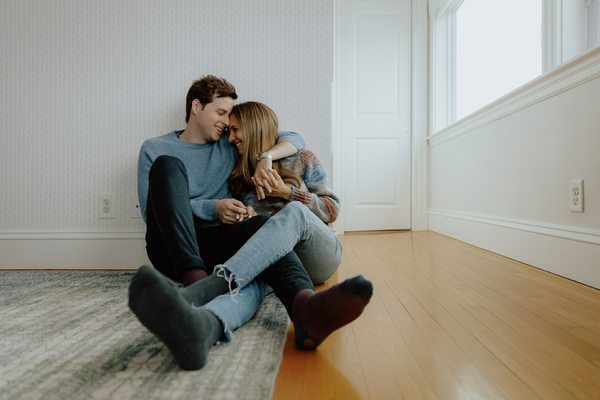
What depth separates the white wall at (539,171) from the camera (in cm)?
157

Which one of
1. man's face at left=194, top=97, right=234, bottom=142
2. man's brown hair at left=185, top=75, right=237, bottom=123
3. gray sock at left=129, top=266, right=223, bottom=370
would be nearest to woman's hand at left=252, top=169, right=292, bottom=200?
man's face at left=194, top=97, right=234, bottom=142

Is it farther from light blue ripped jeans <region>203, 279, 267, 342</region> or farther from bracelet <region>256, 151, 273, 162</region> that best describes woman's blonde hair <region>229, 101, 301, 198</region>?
light blue ripped jeans <region>203, 279, 267, 342</region>

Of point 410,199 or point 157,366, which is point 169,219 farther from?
point 410,199

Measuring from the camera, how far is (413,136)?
3.90 m

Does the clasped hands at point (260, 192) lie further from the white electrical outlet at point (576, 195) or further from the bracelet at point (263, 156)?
the white electrical outlet at point (576, 195)

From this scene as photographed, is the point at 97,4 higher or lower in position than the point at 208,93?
higher

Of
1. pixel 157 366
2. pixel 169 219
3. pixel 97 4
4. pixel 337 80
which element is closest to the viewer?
pixel 157 366

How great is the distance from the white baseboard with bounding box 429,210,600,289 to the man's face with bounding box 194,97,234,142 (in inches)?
55.2

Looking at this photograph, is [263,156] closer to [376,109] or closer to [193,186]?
[193,186]

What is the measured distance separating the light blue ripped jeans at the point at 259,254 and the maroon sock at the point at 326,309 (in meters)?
0.13

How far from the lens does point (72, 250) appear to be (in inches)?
77.4

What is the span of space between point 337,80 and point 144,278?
11.2 ft

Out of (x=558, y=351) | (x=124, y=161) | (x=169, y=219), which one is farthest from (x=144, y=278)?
(x=124, y=161)

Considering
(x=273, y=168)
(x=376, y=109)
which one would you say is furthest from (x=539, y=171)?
(x=376, y=109)
